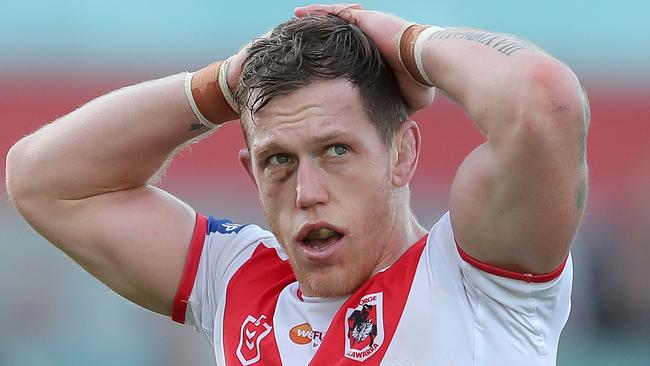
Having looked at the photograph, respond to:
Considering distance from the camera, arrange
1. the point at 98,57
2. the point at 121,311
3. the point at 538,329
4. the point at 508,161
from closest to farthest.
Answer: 1. the point at 508,161
2. the point at 538,329
3. the point at 121,311
4. the point at 98,57

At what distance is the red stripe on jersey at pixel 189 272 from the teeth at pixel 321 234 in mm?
543

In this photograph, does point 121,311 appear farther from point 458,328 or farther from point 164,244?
point 458,328

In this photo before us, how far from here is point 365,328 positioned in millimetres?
2756

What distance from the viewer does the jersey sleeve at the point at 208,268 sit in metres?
3.19

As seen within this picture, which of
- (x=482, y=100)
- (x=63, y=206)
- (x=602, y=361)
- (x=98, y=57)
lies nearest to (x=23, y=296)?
(x=98, y=57)

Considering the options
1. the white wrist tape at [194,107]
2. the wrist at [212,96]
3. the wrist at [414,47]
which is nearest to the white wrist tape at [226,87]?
the wrist at [212,96]

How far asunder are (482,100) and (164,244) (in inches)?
42.4

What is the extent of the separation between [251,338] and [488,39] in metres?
0.95

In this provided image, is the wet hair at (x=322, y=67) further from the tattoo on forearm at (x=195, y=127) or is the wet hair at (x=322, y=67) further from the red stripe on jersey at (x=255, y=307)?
the red stripe on jersey at (x=255, y=307)

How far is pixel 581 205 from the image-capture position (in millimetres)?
2455

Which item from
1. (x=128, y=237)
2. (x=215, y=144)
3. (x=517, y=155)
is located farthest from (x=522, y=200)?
(x=215, y=144)

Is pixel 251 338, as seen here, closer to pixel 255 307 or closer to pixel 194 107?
pixel 255 307

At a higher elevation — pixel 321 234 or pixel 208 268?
pixel 321 234

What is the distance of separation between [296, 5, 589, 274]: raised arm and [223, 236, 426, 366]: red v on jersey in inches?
10.5
